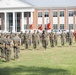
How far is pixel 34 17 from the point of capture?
8200 centimetres

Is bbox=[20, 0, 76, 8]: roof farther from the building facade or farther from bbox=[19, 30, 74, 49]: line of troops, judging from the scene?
bbox=[19, 30, 74, 49]: line of troops

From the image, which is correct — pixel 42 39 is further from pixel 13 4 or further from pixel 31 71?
pixel 13 4

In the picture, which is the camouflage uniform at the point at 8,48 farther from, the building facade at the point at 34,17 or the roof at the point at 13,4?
the building facade at the point at 34,17

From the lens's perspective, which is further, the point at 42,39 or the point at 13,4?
the point at 13,4

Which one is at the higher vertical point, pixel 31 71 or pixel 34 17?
pixel 31 71

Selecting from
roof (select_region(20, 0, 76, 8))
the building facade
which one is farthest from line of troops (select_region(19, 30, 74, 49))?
roof (select_region(20, 0, 76, 8))

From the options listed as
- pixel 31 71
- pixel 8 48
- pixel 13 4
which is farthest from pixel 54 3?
pixel 31 71

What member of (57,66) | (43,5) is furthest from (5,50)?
(43,5)

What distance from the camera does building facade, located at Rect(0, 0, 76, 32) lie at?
257 feet

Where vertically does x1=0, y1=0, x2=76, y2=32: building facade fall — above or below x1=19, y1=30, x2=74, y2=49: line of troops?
below

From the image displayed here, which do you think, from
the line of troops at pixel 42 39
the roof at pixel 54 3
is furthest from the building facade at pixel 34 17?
the line of troops at pixel 42 39

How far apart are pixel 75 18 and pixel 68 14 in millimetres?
1748

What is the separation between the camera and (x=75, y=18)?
8056 cm

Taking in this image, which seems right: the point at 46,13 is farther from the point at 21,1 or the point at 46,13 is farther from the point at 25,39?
the point at 25,39
